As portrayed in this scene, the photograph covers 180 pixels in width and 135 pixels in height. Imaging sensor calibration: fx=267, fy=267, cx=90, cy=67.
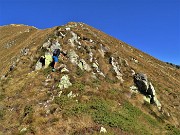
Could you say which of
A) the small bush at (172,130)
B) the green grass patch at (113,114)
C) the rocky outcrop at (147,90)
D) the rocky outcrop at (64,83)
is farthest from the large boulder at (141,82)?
the rocky outcrop at (64,83)

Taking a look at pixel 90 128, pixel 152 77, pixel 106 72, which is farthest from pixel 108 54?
pixel 90 128

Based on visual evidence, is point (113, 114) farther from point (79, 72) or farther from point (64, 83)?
point (79, 72)

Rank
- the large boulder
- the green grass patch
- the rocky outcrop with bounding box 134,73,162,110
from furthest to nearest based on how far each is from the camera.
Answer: the large boulder → the rocky outcrop with bounding box 134,73,162,110 → the green grass patch

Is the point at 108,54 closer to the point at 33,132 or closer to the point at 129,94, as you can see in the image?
the point at 129,94

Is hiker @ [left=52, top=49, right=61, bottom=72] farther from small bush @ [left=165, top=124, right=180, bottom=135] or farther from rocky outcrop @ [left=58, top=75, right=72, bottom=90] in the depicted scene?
small bush @ [left=165, top=124, right=180, bottom=135]

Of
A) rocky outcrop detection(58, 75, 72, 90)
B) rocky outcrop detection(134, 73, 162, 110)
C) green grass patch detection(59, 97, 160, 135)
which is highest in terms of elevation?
rocky outcrop detection(134, 73, 162, 110)

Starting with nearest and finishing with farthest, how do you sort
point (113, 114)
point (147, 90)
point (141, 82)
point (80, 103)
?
1. point (113, 114)
2. point (80, 103)
3. point (147, 90)
4. point (141, 82)

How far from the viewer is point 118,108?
3888 cm

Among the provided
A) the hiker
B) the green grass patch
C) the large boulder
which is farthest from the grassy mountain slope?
the large boulder

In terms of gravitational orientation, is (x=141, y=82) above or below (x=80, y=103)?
above

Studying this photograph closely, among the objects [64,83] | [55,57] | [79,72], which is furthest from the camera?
[55,57]

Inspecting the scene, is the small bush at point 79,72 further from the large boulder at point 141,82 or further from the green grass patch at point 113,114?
the large boulder at point 141,82

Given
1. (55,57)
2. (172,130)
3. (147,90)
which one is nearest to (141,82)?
(147,90)

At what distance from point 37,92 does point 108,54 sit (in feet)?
57.5
